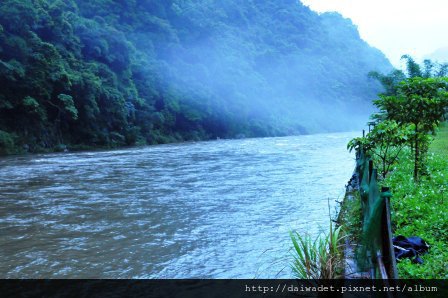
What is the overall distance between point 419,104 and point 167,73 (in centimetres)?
4727

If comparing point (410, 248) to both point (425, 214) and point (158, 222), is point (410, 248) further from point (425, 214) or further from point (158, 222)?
point (158, 222)

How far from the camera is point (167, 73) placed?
53719 millimetres

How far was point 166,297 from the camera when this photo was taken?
4770 mm

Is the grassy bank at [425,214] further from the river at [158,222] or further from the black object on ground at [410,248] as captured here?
the river at [158,222]

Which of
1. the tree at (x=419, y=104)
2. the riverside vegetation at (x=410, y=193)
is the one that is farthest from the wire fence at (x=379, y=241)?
the tree at (x=419, y=104)

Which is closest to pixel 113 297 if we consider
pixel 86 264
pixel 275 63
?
pixel 86 264

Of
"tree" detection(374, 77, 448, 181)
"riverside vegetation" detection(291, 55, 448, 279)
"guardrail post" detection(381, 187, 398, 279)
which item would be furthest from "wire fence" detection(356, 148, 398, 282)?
"tree" detection(374, 77, 448, 181)

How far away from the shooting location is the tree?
8.57 metres

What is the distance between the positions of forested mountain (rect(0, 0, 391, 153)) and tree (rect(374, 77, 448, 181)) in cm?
2546

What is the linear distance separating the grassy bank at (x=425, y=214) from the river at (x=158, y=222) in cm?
145

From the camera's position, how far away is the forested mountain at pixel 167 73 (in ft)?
97.6

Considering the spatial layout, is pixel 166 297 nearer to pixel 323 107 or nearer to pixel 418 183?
pixel 418 183

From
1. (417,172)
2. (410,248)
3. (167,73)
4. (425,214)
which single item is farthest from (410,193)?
(167,73)

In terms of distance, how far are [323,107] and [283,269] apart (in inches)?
3355
